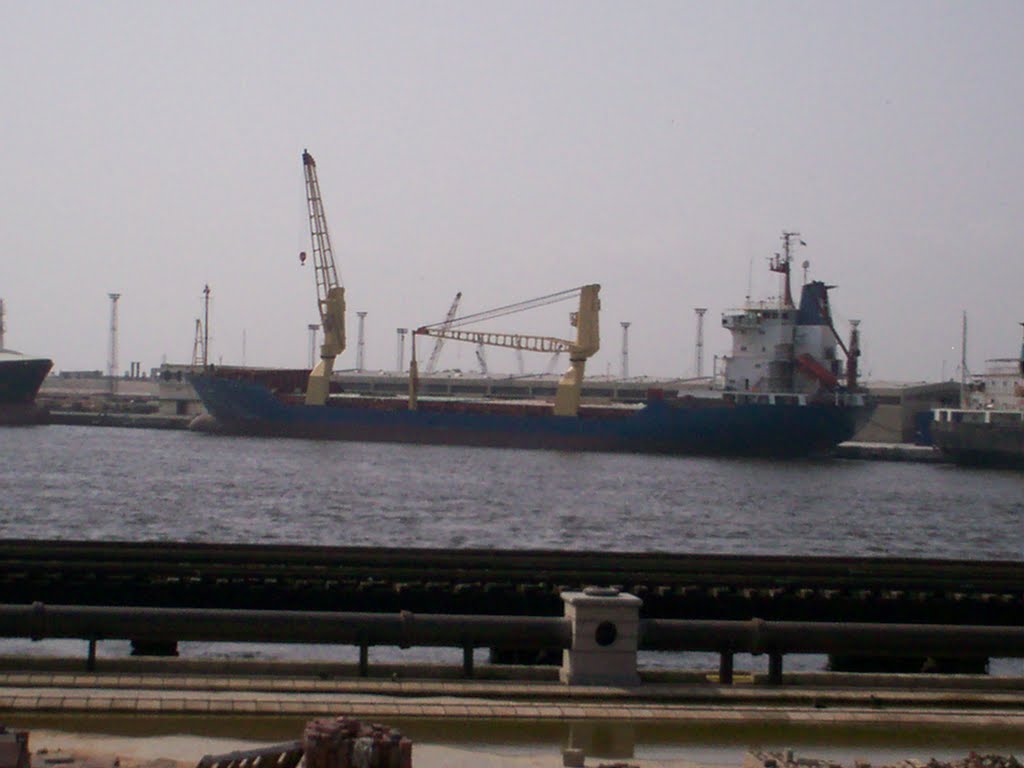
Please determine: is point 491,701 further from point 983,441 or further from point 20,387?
point 20,387

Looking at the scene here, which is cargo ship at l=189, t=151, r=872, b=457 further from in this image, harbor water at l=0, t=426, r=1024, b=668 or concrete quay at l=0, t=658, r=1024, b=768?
concrete quay at l=0, t=658, r=1024, b=768

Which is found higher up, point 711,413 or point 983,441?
point 711,413

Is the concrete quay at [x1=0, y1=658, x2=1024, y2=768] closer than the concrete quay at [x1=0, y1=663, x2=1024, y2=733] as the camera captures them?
Yes

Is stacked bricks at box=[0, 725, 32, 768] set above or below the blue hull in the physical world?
below

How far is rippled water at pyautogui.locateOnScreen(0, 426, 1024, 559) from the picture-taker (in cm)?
3042

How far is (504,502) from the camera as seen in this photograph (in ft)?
128

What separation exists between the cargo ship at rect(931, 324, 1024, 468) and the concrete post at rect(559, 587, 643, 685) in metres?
59.7

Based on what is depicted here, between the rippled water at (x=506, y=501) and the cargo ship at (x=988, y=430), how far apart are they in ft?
4.11

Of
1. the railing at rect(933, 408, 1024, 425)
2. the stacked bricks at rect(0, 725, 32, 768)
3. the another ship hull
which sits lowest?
the stacked bricks at rect(0, 725, 32, 768)

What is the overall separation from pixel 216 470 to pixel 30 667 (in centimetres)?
4228

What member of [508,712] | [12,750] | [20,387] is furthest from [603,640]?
[20,387]

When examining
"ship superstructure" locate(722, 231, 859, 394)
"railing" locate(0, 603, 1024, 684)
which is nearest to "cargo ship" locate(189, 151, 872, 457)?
"ship superstructure" locate(722, 231, 859, 394)

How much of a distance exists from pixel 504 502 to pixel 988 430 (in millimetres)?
34996

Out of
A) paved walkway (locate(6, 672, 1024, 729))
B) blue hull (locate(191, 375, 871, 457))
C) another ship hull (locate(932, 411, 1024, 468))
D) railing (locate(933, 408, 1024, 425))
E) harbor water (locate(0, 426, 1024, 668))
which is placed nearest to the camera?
paved walkway (locate(6, 672, 1024, 729))
